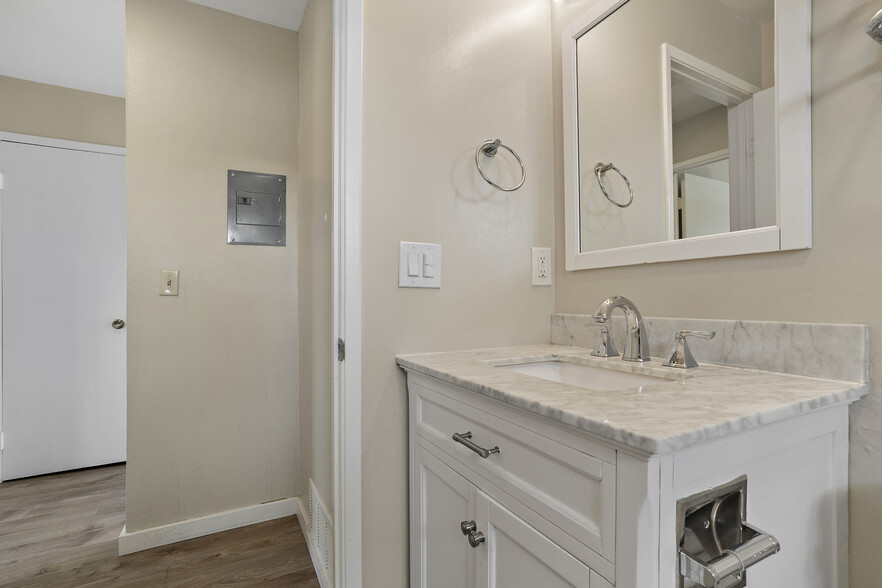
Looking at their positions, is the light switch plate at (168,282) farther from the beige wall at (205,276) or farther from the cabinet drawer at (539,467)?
the cabinet drawer at (539,467)

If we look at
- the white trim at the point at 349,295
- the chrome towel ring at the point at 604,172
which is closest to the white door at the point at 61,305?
the white trim at the point at 349,295

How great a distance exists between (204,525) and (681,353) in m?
2.00

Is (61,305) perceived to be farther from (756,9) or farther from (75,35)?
(756,9)

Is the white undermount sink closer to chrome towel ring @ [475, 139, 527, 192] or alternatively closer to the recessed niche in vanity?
the recessed niche in vanity

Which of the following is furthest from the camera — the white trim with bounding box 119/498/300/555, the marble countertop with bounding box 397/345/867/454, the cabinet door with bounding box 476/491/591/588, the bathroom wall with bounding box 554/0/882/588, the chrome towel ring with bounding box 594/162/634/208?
the white trim with bounding box 119/498/300/555

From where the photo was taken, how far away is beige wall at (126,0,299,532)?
1.70 m

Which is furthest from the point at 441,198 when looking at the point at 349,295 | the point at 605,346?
the point at 605,346

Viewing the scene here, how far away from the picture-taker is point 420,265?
116 cm

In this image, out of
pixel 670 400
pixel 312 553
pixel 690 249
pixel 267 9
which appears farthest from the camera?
pixel 267 9

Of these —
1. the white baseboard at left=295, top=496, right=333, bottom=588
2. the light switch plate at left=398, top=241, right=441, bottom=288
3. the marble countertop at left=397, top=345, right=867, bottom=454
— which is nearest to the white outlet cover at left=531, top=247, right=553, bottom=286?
the light switch plate at left=398, top=241, right=441, bottom=288

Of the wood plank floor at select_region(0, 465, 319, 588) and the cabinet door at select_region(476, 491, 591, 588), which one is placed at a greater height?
the cabinet door at select_region(476, 491, 591, 588)

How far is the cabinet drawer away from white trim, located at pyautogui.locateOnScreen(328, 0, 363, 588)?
0.87 ft

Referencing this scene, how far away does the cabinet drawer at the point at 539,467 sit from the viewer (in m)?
0.54

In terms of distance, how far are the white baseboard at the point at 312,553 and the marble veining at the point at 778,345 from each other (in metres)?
1.28
